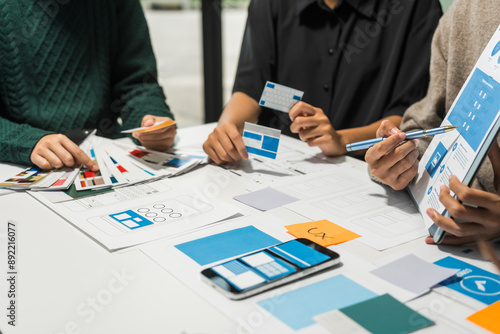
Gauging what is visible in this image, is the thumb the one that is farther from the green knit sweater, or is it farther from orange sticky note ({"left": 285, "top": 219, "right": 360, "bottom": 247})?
orange sticky note ({"left": 285, "top": 219, "right": 360, "bottom": 247})

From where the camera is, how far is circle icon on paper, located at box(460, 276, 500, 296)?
653 mm

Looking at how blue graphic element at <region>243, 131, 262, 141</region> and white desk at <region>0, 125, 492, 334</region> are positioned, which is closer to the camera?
white desk at <region>0, 125, 492, 334</region>

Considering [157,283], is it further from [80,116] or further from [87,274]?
[80,116]

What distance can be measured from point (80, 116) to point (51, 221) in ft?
2.11

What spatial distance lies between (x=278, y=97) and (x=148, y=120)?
0.40 m

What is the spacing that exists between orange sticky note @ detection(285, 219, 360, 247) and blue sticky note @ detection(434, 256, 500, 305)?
0.52 feet

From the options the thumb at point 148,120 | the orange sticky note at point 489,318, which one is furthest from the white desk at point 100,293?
the thumb at point 148,120

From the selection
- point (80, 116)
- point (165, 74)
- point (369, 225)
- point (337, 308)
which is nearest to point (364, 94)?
point (369, 225)

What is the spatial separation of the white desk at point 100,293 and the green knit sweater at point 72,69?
0.49m

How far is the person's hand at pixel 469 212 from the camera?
720 millimetres

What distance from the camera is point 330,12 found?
1477 millimetres

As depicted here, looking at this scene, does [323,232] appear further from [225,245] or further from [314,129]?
[314,129]

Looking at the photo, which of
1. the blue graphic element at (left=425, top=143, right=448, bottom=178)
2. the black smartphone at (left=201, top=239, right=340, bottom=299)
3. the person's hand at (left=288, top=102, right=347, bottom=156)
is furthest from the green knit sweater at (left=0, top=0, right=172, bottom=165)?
the blue graphic element at (left=425, top=143, right=448, bottom=178)

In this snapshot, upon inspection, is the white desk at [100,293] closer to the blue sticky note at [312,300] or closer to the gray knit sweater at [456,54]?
the blue sticky note at [312,300]
